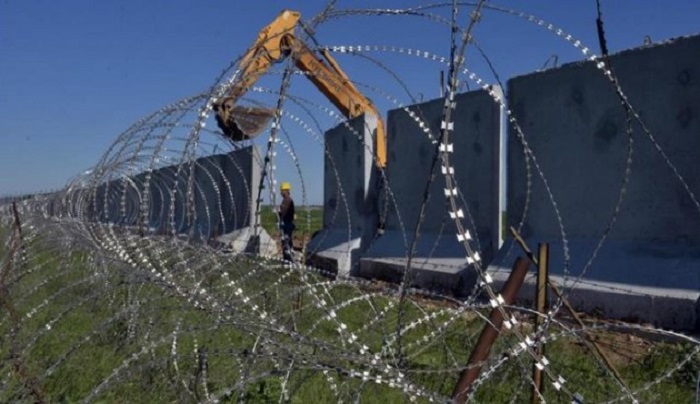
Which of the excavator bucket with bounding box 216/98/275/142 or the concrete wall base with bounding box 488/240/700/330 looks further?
the excavator bucket with bounding box 216/98/275/142

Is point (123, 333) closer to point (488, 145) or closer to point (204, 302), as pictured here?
point (204, 302)

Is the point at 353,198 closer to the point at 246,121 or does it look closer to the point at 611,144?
the point at 246,121

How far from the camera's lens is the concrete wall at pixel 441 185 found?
9.66 meters

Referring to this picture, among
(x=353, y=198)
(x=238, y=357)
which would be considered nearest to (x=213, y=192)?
(x=353, y=198)

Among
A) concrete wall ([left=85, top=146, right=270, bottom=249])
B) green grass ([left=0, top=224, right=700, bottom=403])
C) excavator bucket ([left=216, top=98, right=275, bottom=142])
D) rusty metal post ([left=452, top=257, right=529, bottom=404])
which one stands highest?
excavator bucket ([left=216, top=98, right=275, bottom=142])

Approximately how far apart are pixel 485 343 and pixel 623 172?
4979 millimetres

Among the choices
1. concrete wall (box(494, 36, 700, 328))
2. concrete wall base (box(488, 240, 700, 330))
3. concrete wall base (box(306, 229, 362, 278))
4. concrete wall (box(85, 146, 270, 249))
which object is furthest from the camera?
concrete wall (box(85, 146, 270, 249))

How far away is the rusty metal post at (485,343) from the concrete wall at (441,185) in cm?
527

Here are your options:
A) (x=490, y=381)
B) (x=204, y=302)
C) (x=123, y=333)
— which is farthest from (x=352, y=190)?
(x=204, y=302)

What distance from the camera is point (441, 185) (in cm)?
1072

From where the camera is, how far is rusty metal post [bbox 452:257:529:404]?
287cm

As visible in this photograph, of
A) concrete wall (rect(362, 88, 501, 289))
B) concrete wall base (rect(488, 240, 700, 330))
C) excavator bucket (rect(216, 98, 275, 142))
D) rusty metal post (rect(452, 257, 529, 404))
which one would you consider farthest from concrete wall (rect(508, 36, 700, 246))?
excavator bucket (rect(216, 98, 275, 142))

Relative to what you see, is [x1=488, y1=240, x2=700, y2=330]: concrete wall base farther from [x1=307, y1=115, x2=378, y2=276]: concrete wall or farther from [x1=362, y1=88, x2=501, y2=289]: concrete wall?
[x1=307, y1=115, x2=378, y2=276]: concrete wall

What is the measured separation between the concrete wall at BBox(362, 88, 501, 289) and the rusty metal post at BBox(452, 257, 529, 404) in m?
5.27
